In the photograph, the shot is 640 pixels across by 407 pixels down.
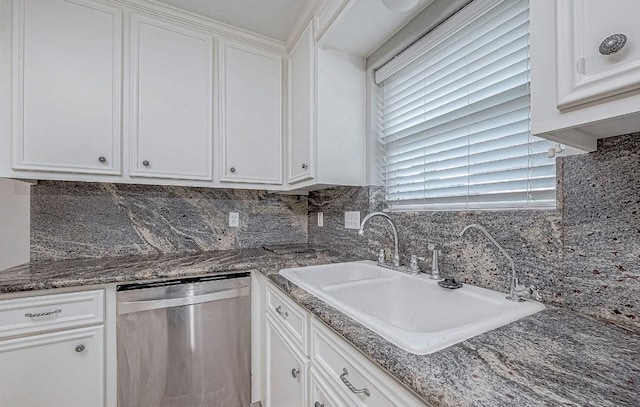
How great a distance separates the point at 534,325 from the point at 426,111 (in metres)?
1.04

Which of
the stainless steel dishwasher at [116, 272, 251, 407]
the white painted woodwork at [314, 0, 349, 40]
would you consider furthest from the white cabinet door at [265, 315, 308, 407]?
the white painted woodwork at [314, 0, 349, 40]

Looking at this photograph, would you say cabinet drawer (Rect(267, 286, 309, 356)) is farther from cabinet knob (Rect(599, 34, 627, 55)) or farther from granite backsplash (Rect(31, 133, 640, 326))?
cabinet knob (Rect(599, 34, 627, 55))

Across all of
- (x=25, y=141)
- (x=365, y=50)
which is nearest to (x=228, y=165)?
(x=25, y=141)

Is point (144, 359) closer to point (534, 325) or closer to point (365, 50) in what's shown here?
point (534, 325)

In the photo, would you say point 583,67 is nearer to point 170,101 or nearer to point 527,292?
point 527,292

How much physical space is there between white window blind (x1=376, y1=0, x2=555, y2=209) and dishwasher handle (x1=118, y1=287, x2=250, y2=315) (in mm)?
1002

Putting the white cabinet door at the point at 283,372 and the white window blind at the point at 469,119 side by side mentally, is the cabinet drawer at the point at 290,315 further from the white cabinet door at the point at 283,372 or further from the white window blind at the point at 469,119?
the white window blind at the point at 469,119

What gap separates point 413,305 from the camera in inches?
46.3

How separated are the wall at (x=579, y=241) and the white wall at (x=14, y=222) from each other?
7.29 ft

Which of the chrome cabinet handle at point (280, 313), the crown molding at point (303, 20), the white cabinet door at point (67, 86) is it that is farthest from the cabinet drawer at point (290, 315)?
the crown molding at point (303, 20)

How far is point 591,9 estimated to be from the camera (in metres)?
0.53

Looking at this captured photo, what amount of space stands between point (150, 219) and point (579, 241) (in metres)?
2.16

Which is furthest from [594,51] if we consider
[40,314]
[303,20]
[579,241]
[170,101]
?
[40,314]

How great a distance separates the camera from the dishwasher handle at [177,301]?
1.33m
